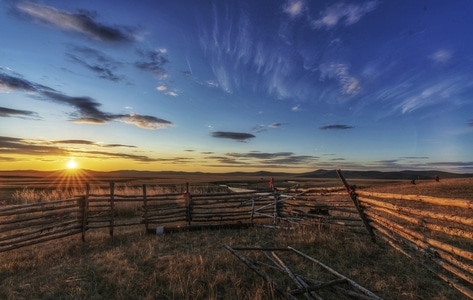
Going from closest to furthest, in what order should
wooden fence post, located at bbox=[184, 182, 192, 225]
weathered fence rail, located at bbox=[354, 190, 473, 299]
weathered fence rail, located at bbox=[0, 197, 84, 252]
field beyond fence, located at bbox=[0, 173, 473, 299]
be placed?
weathered fence rail, located at bbox=[354, 190, 473, 299]
field beyond fence, located at bbox=[0, 173, 473, 299]
weathered fence rail, located at bbox=[0, 197, 84, 252]
wooden fence post, located at bbox=[184, 182, 192, 225]

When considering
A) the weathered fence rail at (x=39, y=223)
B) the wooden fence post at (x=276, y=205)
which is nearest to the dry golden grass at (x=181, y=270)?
the weathered fence rail at (x=39, y=223)

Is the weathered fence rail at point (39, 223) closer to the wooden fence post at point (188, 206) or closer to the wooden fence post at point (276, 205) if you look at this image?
the wooden fence post at point (188, 206)

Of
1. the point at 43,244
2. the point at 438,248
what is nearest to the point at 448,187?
the point at 438,248

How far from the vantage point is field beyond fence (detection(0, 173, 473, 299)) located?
4.37 m

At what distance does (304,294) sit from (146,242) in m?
5.15

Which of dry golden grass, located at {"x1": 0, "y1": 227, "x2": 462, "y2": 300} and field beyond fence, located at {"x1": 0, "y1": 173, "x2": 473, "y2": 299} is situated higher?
field beyond fence, located at {"x1": 0, "y1": 173, "x2": 473, "y2": 299}

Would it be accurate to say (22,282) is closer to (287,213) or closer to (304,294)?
(304,294)

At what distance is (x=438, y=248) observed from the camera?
15.6ft

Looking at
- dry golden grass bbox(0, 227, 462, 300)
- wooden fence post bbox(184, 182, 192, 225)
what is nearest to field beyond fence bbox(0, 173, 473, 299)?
wooden fence post bbox(184, 182, 192, 225)

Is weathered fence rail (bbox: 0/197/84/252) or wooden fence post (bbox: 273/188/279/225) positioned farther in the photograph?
wooden fence post (bbox: 273/188/279/225)

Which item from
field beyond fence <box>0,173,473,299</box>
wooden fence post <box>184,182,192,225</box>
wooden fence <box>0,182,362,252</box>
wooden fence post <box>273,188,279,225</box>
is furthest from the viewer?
wooden fence post <box>184,182,192,225</box>

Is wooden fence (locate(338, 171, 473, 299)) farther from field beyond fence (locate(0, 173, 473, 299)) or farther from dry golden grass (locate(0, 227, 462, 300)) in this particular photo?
A: dry golden grass (locate(0, 227, 462, 300))

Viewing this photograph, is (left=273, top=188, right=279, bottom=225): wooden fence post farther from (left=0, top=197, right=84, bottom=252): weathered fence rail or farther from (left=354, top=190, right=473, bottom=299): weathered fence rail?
(left=0, top=197, right=84, bottom=252): weathered fence rail

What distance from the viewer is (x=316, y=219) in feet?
30.1
